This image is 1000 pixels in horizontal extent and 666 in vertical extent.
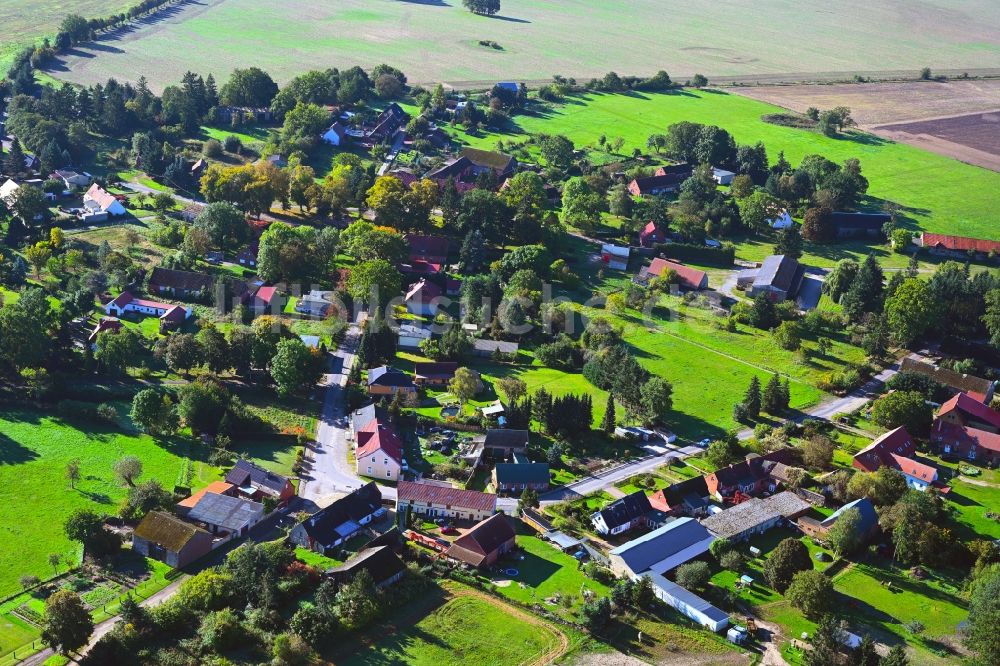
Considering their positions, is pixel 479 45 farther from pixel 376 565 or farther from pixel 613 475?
pixel 376 565

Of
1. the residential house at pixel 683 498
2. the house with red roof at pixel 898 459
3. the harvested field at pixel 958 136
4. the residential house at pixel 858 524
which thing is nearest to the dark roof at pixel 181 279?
the residential house at pixel 683 498

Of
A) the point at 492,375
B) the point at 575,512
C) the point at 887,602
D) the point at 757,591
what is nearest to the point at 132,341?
the point at 492,375

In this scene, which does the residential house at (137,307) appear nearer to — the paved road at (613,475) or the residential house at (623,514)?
the paved road at (613,475)

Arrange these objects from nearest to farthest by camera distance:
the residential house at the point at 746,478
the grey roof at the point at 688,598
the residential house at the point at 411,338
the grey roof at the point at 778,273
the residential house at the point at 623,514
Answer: the grey roof at the point at 688,598 < the residential house at the point at 623,514 < the residential house at the point at 746,478 < the residential house at the point at 411,338 < the grey roof at the point at 778,273

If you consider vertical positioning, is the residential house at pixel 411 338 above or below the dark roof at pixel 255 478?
above

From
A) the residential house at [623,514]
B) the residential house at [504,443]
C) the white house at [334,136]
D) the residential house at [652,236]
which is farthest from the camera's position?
the white house at [334,136]

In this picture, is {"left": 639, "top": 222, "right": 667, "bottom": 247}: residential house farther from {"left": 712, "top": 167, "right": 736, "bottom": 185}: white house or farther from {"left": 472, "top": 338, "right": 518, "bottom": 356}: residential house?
{"left": 472, "top": 338, "right": 518, "bottom": 356}: residential house

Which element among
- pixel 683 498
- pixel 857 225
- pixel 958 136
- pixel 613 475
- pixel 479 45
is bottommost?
pixel 613 475

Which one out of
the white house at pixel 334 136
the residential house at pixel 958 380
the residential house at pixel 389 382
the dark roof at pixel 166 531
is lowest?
the dark roof at pixel 166 531

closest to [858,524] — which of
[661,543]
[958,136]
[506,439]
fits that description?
[661,543]
